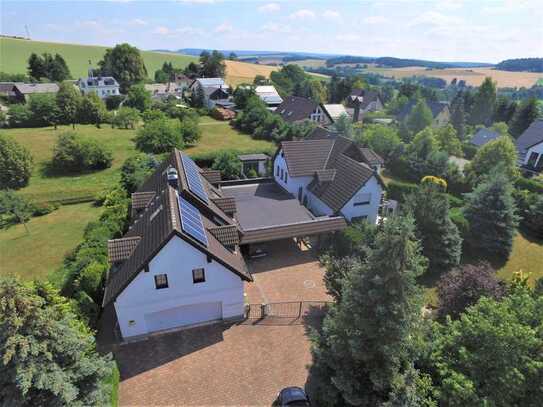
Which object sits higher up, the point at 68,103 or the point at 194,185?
the point at 68,103

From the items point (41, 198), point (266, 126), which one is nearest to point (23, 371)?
point (41, 198)

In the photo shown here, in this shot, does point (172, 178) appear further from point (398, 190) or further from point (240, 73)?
point (240, 73)

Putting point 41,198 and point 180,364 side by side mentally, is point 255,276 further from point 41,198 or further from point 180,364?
point 41,198

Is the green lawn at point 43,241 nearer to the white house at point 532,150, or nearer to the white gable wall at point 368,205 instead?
the white gable wall at point 368,205

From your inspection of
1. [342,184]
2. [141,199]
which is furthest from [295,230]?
[141,199]

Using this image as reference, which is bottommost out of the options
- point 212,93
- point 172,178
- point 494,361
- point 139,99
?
point 494,361

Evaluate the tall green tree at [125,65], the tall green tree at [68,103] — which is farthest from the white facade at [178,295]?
the tall green tree at [125,65]

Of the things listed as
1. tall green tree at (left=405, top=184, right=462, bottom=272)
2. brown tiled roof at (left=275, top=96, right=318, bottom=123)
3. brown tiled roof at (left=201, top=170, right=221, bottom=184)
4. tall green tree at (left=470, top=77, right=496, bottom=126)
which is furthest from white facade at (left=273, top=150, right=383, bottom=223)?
tall green tree at (left=470, top=77, right=496, bottom=126)
